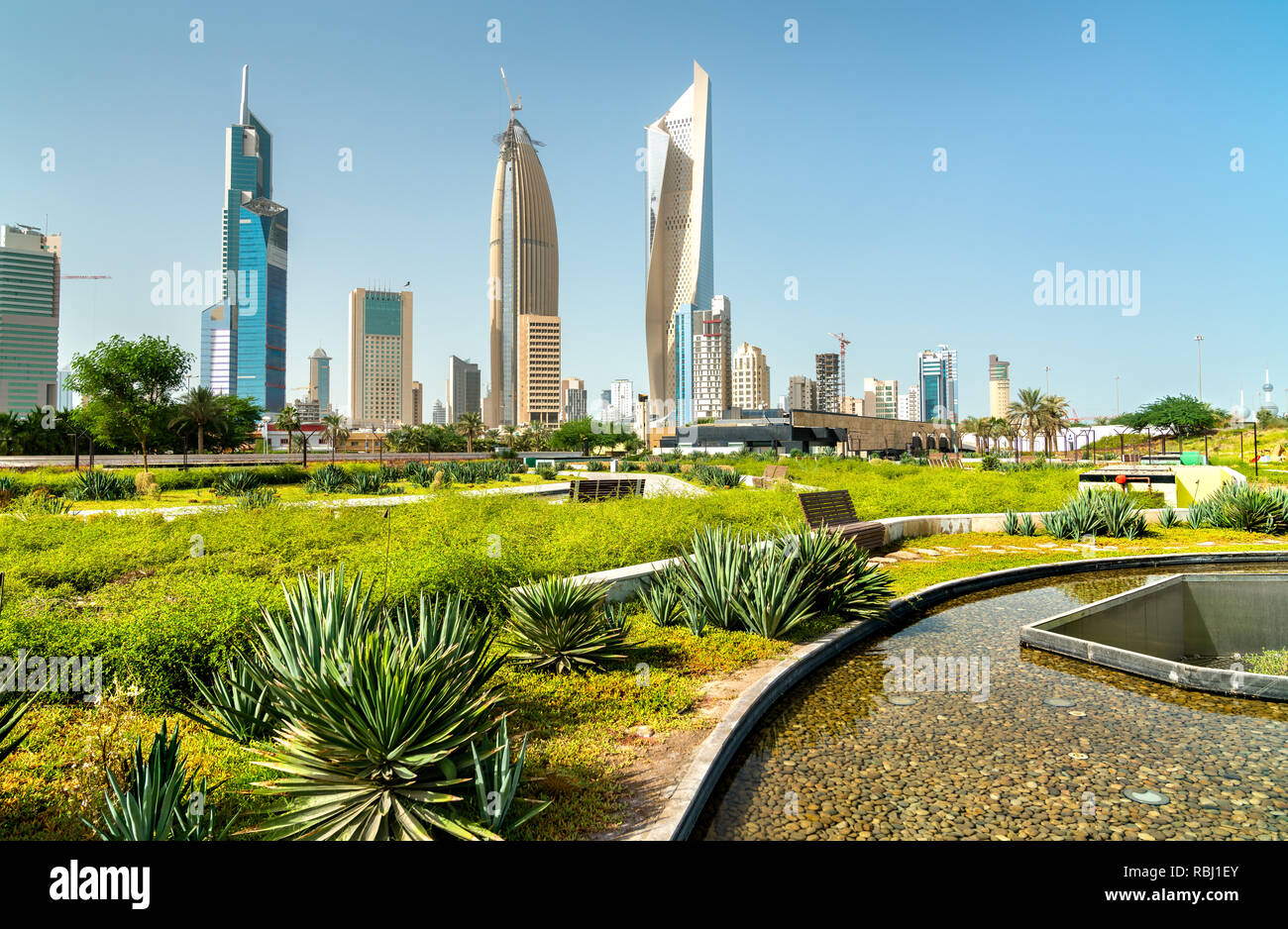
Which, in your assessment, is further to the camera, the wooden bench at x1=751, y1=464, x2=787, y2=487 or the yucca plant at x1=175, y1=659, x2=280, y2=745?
the wooden bench at x1=751, y1=464, x2=787, y2=487

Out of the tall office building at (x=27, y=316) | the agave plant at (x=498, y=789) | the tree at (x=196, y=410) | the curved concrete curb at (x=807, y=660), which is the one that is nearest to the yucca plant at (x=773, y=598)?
the curved concrete curb at (x=807, y=660)

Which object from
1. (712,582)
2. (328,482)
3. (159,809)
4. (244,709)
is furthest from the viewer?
(328,482)

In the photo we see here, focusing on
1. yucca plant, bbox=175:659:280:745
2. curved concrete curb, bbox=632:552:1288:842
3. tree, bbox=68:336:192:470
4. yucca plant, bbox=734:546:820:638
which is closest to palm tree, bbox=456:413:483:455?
tree, bbox=68:336:192:470

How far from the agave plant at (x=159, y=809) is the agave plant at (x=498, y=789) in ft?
3.52

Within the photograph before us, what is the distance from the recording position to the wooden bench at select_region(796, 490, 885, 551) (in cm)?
1127

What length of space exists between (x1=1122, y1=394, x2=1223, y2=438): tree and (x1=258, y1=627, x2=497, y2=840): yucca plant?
80551mm

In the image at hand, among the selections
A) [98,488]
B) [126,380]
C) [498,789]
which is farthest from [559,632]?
[126,380]

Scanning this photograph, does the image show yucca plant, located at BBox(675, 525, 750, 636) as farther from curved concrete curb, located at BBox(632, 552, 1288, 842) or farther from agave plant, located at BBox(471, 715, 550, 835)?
agave plant, located at BBox(471, 715, 550, 835)

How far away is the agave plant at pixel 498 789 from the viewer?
3.08 m

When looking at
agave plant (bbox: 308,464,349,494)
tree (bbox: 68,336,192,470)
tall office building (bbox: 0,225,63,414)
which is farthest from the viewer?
tall office building (bbox: 0,225,63,414)

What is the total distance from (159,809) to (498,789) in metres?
1.43

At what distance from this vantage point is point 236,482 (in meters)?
21.2

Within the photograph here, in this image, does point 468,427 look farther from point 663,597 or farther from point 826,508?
point 663,597
